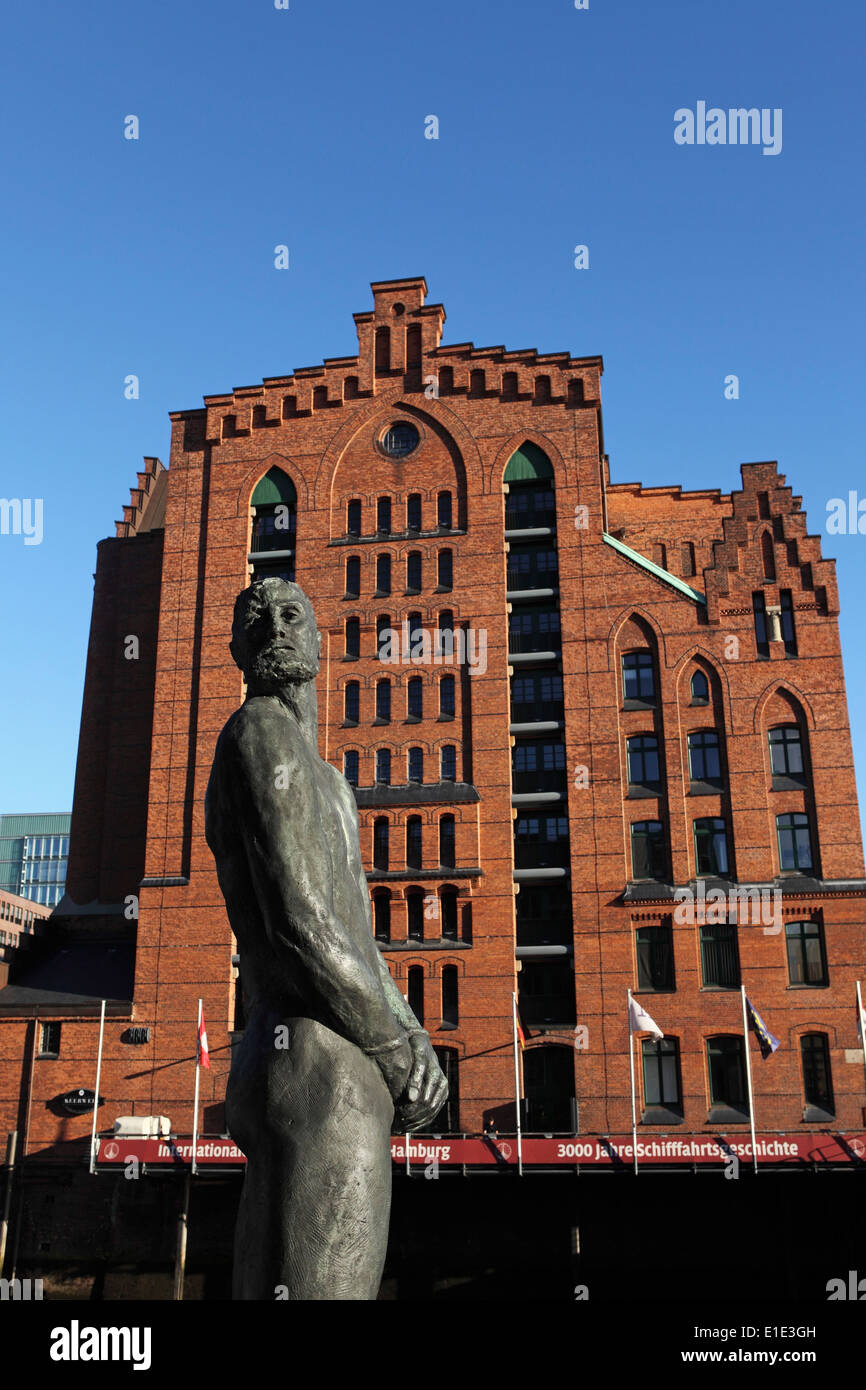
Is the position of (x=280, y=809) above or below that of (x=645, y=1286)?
above

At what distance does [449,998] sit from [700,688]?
1339 centimetres

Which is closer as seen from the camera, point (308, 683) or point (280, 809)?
point (280, 809)

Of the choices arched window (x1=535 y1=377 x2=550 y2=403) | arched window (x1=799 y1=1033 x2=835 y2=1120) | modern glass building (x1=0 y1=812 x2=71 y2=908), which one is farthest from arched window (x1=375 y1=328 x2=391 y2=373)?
modern glass building (x1=0 y1=812 x2=71 y2=908)

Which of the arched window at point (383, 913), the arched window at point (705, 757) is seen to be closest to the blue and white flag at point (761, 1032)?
the arched window at point (705, 757)

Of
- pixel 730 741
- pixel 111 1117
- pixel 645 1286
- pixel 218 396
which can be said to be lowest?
pixel 645 1286

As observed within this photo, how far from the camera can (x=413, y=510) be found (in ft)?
157

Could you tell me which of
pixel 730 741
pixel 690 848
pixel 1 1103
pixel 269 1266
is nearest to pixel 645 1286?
pixel 690 848

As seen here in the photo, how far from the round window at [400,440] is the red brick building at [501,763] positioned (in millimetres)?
157

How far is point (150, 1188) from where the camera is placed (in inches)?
1481

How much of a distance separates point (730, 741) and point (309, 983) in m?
39.8

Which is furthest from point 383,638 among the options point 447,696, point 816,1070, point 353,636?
point 816,1070
